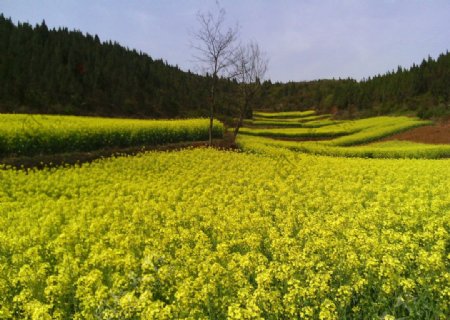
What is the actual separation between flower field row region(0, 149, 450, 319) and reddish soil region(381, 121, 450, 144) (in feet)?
80.8

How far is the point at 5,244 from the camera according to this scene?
27.7 feet

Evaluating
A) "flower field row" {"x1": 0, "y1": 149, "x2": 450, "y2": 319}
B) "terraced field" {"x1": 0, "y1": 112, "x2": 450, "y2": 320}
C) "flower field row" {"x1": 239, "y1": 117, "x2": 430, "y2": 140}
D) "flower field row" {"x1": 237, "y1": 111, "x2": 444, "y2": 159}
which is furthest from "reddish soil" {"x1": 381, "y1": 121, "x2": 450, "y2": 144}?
"flower field row" {"x1": 0, "y1": 149, "x2": 450, "y2": 319}

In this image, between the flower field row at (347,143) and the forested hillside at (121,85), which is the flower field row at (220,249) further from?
the forested hillside at (121,85)

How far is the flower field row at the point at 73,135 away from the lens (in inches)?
795

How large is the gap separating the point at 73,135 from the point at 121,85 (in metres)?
47.0

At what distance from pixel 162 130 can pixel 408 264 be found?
25.1 metres

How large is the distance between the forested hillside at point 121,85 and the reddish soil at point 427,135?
1431cm

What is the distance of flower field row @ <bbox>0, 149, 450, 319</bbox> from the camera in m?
5.64

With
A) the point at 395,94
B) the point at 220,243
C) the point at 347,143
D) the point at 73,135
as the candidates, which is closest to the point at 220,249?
the point at 220,243

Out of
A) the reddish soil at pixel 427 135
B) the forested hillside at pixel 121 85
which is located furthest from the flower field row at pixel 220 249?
the forested hillside at pixel 121 85

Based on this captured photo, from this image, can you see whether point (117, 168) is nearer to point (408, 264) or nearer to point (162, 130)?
point (162, 130)

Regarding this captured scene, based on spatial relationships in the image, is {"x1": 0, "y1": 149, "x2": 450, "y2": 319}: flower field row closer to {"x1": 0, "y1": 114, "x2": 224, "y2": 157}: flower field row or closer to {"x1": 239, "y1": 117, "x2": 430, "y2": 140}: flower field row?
{"x1": 0, "y1": 114, "x2": 224, "y2": 157}: flower field row

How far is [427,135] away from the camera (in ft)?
140

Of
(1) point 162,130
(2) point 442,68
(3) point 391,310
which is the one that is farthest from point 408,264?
(2) point 442,68
